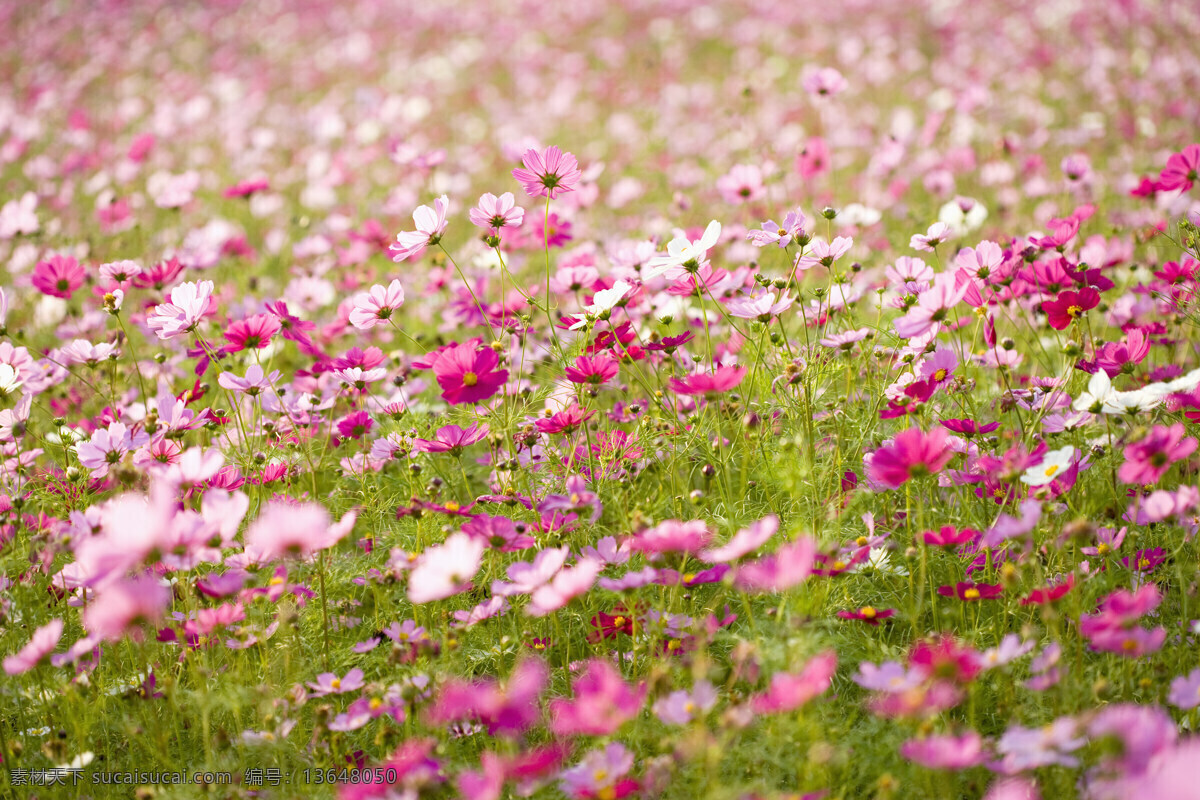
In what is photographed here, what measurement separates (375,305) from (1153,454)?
109cm

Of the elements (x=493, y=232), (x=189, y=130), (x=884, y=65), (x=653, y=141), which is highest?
(x=493, y=232)

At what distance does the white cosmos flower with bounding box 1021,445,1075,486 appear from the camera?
1.16 metres

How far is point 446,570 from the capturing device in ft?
3.29

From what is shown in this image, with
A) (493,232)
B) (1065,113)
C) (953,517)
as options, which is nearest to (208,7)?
(1065,113)

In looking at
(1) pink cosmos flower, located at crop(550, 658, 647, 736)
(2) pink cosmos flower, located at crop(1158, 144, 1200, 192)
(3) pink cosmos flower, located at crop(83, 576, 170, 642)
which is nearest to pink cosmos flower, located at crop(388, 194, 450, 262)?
(3) pink cosmos flower, located at crop(83, 576, 170, 642)

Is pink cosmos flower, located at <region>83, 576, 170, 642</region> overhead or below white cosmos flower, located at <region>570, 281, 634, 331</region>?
overhead

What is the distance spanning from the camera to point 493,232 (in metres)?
1.51

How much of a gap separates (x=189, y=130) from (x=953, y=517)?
467cm

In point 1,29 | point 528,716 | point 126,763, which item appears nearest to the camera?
point 528,716

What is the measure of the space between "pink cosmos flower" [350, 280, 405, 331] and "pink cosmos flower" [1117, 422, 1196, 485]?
3.33 feet

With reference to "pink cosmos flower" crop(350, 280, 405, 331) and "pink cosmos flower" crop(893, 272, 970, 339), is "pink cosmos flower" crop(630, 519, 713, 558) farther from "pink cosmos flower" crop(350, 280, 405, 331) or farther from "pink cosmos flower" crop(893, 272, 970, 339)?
"pink cosmos flower" crop(350, 280, 405, 331)

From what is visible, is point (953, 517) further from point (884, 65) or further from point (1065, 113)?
point (884, 65)

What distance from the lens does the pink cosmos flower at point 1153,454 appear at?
3.48ft

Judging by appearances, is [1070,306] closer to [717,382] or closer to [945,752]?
[717,382]
